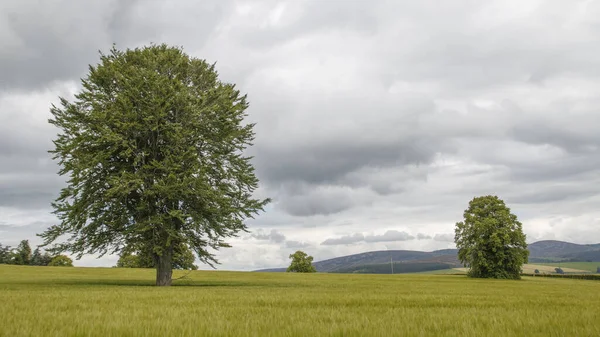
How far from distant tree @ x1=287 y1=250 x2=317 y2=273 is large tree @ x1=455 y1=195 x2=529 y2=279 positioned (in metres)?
58.0

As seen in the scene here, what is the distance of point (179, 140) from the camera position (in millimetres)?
27109

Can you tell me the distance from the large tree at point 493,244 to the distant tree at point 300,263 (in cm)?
5797

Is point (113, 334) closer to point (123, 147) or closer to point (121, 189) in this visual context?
point (121, 189)

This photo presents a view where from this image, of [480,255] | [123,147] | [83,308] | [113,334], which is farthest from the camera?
[480,255]

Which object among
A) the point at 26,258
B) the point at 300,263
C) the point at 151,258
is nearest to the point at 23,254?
the point at 26,258

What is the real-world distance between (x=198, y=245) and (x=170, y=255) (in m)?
2.19

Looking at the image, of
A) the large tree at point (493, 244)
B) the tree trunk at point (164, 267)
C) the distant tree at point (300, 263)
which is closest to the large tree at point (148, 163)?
the tree trunk at point (164, 267)

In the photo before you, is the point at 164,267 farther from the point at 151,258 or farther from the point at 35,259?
the point at 35,259

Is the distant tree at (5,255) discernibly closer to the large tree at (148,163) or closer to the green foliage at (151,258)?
the green foliage at (151,258)

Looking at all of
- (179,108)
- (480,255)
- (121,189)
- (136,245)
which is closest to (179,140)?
(179,108)

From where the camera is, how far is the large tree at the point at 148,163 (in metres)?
26.5

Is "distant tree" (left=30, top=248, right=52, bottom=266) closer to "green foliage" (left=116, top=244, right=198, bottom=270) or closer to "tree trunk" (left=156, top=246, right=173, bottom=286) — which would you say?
"green foliage" (left=116, top=244, right=198, bottom=270)

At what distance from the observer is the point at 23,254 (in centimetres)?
13562

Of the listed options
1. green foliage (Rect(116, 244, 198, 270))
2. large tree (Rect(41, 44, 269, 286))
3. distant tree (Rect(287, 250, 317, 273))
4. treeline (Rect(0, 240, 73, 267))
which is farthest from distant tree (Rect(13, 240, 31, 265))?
large tree (Rect(41, 44, 269, 286))
